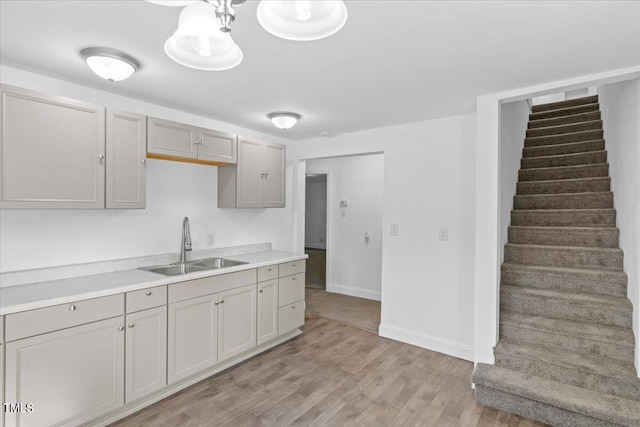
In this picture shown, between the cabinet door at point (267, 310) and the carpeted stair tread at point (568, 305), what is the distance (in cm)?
213

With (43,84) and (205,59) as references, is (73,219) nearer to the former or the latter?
(43,84)

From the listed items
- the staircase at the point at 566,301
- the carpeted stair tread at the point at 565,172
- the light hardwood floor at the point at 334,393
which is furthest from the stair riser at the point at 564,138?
the light hardwood floor at the point at 334,393

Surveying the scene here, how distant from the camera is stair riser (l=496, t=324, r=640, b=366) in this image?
2420mm

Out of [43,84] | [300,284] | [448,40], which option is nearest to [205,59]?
[448,40]

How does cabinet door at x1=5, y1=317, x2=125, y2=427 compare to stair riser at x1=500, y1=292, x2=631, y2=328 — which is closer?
cabinet door at x1=5, y1=317, x2=125, y2=427

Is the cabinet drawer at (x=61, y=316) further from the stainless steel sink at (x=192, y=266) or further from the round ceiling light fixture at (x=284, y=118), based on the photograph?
the round ceiling light fixture at (x=284, y=118)

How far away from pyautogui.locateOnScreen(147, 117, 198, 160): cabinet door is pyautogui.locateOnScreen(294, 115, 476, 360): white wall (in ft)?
6.17

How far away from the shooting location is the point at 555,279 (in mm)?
3023

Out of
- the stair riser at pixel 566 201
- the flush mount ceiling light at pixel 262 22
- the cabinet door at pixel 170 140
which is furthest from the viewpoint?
the stair riser at pixel 566 201

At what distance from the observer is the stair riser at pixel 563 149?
390 centimetres

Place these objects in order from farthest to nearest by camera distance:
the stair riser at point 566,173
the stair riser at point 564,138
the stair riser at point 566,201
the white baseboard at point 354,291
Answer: the white baseboard at point 354,291 → the stair riser at point 564,138 → the stair riser at point 566,173 → the stair riser at point 566,201

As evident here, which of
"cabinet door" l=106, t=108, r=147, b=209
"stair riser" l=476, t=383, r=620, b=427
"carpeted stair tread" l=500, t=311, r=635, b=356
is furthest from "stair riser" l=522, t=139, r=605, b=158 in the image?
"cabinet door" l=106, t=108, r=147, b=209

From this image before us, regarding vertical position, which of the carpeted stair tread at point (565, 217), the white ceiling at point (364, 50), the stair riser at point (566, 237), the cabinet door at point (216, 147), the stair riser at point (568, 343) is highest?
the white ceiling at point (364, 50)

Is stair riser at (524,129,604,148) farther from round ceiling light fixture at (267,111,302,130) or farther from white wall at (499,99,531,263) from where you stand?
round ceiling light fixture at (267,111,302,130)
